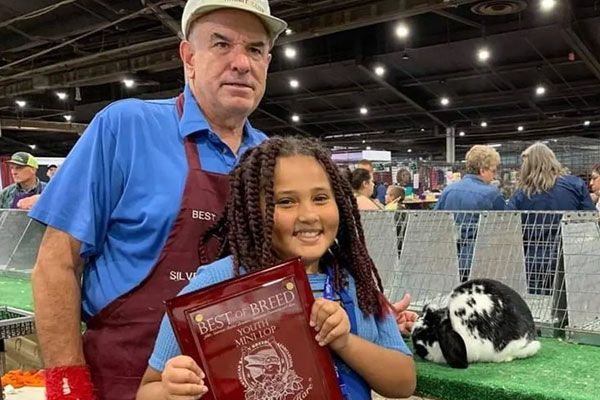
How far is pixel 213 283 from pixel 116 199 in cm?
31

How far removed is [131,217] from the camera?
3.88ft

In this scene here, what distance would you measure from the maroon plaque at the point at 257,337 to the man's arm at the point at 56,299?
331 mm

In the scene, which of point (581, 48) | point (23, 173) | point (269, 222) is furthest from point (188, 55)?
point (581, 48)

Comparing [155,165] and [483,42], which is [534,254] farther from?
[483,42]

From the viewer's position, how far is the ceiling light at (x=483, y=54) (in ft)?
31.7

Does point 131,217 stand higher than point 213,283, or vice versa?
point 131,217

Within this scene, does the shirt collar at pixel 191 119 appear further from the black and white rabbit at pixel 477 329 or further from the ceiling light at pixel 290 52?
the ceiling light at pixel 290 52

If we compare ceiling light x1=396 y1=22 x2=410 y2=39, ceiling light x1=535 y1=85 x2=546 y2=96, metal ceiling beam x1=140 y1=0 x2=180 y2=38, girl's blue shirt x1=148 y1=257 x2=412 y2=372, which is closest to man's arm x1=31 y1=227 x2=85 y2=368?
girl's blue shirt x1=148 y1=257 x2=412 y2=372

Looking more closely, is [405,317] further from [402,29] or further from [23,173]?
[402,29]

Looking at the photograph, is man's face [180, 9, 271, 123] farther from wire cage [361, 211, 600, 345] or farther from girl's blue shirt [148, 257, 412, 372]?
wire cage [361, 211, 600, 345]

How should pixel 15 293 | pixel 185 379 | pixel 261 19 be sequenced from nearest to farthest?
pixel 185 379 → pixel 261 19 → pixel 15 293

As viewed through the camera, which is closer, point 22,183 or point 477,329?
point 477,329

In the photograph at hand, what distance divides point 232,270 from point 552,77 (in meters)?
11.8

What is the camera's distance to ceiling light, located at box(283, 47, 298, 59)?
9.70m
